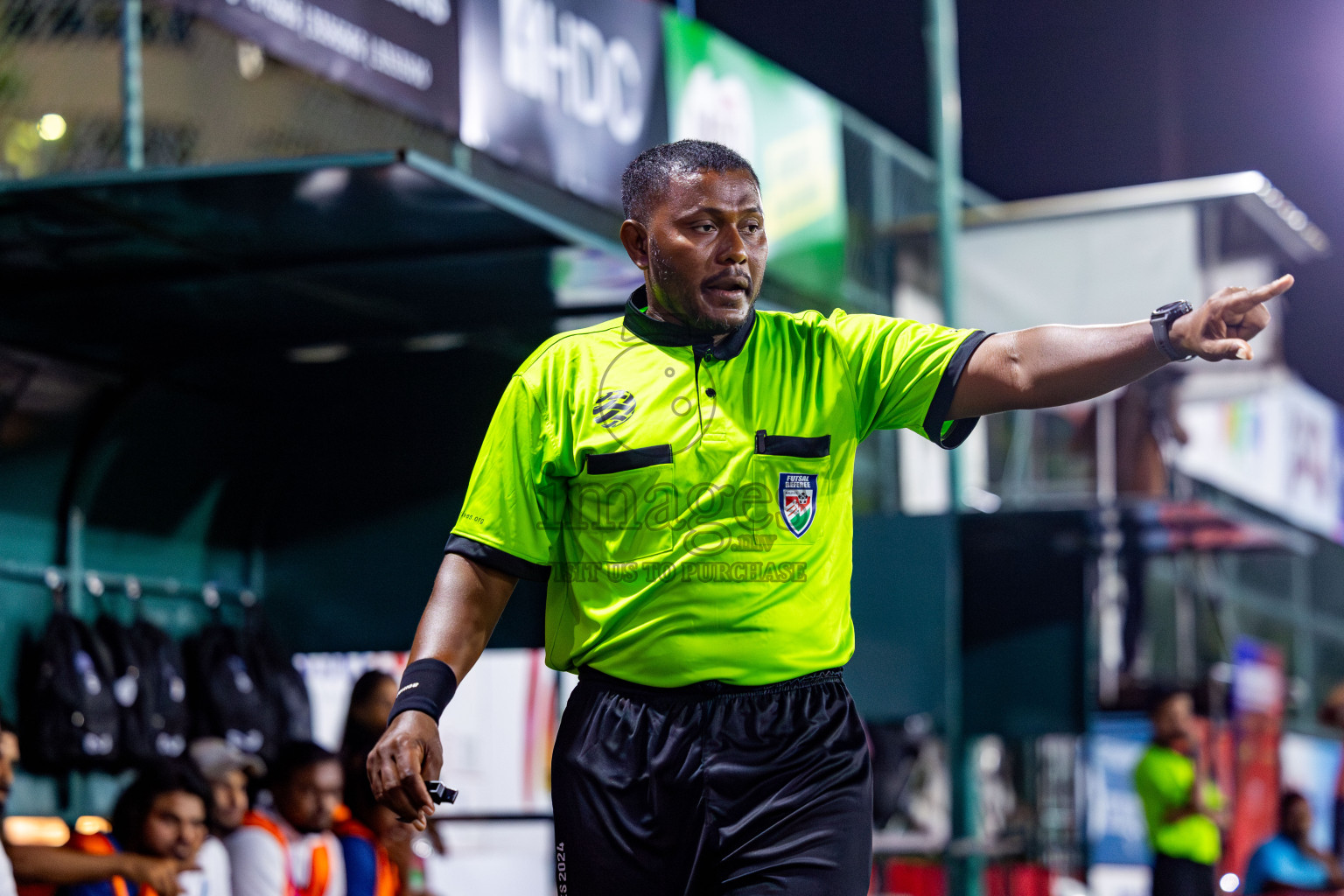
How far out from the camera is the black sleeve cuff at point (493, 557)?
134 inches

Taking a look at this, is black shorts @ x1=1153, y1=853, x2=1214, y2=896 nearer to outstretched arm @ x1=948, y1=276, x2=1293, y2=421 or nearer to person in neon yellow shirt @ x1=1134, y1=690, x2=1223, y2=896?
person in neon yellow shirt @ x1=1134, y1=690, x2=1223, y2=896

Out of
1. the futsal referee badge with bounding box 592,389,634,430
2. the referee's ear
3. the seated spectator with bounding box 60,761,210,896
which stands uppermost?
the referee's ear

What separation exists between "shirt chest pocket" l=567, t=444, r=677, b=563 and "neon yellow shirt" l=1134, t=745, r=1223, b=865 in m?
7.58

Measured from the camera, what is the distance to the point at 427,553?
968cm

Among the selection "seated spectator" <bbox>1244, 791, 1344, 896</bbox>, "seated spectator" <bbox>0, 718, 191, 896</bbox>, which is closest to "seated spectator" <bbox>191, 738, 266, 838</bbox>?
"seated spectator" <bbox>0, 718, 191, 896</bbox>

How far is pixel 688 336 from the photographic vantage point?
11.4ft

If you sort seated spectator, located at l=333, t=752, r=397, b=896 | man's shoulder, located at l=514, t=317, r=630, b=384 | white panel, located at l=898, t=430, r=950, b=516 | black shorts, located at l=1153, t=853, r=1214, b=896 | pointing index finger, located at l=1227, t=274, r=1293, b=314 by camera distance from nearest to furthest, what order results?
pointing index finger, located at l=1227, t=274, r=1293, b=314 → man's shoulder, located at l=514, t=317, r=630, b=384 → seated spectator, located at l=333, t=752, r=397, b=896 → black shorts, located at l=1153, t=853, r=1214, b=896 → white panel, located at l=898, t=430, r=950, b=516

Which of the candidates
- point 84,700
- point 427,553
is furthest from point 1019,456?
point 84,700

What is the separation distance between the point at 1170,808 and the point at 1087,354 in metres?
7.61

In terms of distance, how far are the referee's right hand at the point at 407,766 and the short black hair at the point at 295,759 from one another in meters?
5.02

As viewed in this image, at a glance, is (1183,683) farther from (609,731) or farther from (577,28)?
(609,731)

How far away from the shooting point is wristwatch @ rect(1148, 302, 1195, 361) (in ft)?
10.1

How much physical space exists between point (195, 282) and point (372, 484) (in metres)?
2.43

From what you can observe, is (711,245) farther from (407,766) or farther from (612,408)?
(407,766)
